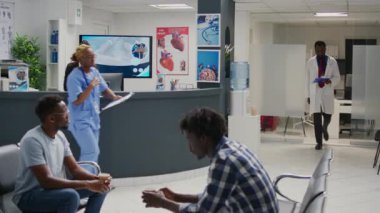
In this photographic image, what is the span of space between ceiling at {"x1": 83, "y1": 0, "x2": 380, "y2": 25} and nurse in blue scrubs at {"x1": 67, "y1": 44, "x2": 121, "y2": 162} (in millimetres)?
4251

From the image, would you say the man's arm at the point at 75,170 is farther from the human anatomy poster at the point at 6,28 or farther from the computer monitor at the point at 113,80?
the human anatomy poster at the point at 6,28

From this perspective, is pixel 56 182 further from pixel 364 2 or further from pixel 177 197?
pixel 364 2

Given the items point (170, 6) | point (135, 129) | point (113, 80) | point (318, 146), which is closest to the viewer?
point (135, 129)

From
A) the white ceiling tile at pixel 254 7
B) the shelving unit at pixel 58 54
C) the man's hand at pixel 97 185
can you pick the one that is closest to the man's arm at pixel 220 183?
the man's hand at pixel 97 185

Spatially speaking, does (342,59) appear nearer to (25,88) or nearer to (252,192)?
(25,88)

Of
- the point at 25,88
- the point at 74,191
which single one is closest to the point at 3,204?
the point at 74,191

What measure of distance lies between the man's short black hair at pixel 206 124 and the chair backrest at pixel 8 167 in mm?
1446

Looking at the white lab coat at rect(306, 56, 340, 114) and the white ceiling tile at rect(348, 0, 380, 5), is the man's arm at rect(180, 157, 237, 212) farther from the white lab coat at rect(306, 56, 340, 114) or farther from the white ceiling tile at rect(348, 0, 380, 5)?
the white ceiling tile at rect(348, 0, 380, 5)

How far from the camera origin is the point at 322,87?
27.2 ft

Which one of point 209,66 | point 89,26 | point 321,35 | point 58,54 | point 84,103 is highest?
point 321,35

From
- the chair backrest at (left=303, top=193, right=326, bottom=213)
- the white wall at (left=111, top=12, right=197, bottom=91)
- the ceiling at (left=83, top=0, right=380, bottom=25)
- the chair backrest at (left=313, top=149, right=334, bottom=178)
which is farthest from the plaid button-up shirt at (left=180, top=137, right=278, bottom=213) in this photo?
the white wall at (left=111, top=12, right=197, bottom=91)

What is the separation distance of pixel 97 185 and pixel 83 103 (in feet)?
5.33

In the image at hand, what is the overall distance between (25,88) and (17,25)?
3.71 metres

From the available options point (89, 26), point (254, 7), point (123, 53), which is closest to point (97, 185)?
point (123, 53)
